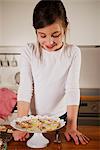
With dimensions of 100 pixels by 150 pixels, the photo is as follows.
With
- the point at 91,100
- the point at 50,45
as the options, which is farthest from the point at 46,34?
the point at 91,100

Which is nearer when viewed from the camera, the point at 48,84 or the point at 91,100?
the point at 48,84

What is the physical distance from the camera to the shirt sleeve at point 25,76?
85 cm

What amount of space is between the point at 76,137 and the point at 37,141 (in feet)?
0.39

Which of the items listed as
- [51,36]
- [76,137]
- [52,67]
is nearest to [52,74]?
[52,67]

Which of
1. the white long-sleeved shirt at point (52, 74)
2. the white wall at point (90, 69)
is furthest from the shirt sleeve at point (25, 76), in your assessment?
the white wall at point (90, 69)

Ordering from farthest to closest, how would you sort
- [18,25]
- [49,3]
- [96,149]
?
[18,25], [49,3], [96,149]

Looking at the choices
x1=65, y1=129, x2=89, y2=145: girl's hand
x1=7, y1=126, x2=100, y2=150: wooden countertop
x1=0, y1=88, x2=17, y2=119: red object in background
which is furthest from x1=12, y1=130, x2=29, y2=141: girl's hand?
x1=0, y1=88, x2=17, y2=119: red object in background

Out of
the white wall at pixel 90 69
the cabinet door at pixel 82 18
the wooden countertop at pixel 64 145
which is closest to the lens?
the wooden countertop at pixel 64 145

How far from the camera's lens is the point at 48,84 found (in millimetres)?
874

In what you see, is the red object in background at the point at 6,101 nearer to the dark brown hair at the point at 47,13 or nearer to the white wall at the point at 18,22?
the white wall at the point at 18,22

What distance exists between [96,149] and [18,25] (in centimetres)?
53

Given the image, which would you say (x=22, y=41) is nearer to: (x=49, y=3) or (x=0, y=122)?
(x=49, y=3)

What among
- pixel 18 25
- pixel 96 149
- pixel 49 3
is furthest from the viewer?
pixel 18 25

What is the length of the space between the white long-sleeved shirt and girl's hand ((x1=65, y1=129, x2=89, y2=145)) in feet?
0.38
